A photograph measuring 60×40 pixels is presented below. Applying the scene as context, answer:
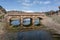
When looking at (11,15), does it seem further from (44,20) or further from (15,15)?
(44,20)

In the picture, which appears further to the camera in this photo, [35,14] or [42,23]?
[42,23]

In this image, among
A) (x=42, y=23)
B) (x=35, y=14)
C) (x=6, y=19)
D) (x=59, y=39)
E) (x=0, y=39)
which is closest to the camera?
(x=0, y=39)

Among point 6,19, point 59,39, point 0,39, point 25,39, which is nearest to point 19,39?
point 25,39

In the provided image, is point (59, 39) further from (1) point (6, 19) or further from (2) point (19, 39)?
(1) point (6, 19)

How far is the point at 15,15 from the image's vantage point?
55.3 m

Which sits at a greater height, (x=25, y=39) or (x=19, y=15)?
(x=19, y=15)

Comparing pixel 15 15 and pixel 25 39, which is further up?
pixel 15 15

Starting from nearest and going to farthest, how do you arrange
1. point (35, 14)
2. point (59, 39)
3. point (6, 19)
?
point (59, 39), point (6, 19), point (35, 14)

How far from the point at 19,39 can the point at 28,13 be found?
26.8 m

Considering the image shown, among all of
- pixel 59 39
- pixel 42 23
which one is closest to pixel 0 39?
pixel 59 39

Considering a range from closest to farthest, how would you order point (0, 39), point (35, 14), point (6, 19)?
1. point (0, 39)
2. point (6, 19)
3. point (35, 14)

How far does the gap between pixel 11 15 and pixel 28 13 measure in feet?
21.7

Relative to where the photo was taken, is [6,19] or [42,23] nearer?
[6,19]

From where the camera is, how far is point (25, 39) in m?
31.0
